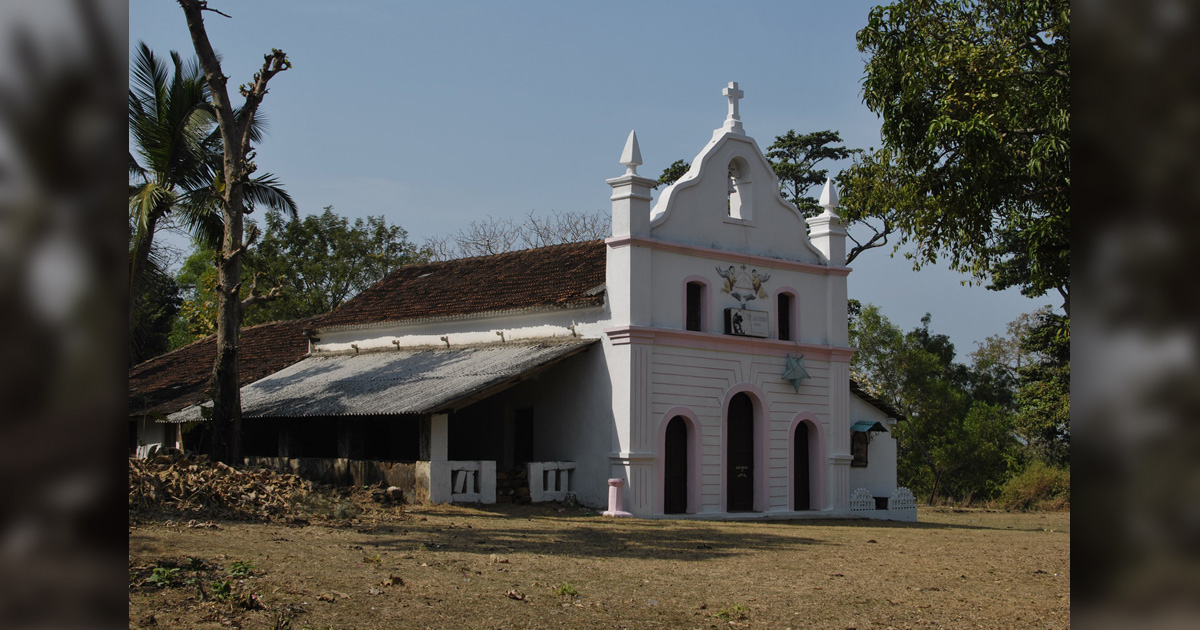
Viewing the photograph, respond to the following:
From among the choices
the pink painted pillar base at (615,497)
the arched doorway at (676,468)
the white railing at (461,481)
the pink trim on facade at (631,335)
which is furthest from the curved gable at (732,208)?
the white railing at (461,481)

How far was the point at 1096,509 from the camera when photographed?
139 cm

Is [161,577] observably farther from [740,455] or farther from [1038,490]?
[1038,490]

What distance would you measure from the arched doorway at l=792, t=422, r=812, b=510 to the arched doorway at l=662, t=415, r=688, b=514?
3.38 metres

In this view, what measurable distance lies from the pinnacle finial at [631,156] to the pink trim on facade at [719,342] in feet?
10.8

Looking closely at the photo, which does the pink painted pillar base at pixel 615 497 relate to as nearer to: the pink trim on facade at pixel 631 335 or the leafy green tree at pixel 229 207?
the pink trim on facade at pixel 631 335

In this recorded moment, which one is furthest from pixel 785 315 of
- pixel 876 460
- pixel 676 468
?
pixel 876 460

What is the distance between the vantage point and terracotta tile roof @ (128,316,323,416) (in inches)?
1075

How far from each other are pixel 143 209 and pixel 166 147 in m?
2.94

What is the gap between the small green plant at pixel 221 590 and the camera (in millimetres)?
8553

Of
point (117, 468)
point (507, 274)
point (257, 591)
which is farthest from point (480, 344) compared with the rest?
point (117, 468)

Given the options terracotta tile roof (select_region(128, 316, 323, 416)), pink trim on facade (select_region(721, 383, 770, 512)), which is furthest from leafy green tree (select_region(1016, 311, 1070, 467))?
terracotta tile roof (select_region(128, 316, 323, 416))

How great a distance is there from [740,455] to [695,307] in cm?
343

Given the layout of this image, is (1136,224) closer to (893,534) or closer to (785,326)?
(893,534)

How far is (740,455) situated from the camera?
24.1m
